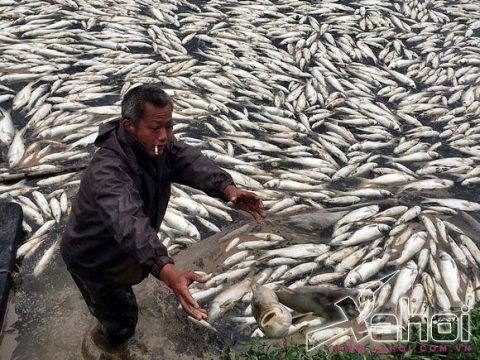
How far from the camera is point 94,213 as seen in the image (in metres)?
3.25

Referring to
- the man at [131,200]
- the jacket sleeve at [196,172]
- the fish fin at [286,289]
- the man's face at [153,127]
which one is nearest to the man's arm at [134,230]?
the man at [131,200]

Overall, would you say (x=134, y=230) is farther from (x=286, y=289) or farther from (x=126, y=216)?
(x=286, y=289)

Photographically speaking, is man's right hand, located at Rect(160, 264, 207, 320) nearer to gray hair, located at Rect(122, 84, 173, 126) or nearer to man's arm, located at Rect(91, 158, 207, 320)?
man's arm, located at Rect(91, 158, 207, 320)

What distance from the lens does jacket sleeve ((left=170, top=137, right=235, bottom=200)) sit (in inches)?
139

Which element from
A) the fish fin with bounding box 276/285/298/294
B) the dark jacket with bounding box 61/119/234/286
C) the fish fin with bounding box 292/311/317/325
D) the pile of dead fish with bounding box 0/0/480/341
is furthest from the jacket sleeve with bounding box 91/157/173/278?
the fish fin with bounding box 276/285/298/294

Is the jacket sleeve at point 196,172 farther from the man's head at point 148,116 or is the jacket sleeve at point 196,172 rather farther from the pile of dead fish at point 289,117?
the pile of dead fish at point 289,117

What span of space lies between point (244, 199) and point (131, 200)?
802mm

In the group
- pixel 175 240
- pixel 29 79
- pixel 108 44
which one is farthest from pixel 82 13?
pixel 175 240

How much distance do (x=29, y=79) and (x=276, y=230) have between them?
4270 millimetres

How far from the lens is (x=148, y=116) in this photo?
10.2ft

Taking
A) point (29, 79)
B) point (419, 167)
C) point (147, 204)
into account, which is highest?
point (147, 204)

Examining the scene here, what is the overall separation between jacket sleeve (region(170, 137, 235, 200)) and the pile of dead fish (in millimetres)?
982

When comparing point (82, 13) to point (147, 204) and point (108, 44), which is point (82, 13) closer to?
point (108, 44)

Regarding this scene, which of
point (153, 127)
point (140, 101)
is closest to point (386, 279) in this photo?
point (153, 127)
